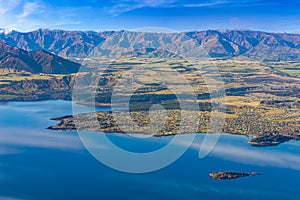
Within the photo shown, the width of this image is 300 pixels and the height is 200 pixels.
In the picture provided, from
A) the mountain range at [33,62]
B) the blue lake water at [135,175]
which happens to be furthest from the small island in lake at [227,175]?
the mountain range at [33,62]

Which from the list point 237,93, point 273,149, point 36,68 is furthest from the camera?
point 36,68

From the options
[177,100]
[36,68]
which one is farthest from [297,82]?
[36,68]

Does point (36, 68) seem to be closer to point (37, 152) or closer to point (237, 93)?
point (237, 93)

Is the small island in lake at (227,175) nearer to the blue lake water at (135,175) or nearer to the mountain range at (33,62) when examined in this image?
the blue lake water at (135,175)

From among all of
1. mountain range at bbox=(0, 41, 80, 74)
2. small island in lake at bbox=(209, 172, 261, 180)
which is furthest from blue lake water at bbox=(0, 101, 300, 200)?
mountain range at bbox=(0, 41, 80, 74)

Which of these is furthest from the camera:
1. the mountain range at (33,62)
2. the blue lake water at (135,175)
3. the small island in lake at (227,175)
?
the mountain range at (33,62)

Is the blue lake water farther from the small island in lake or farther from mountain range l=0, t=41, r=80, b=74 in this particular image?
mountain range l=0, t=41, r=80, b=74
